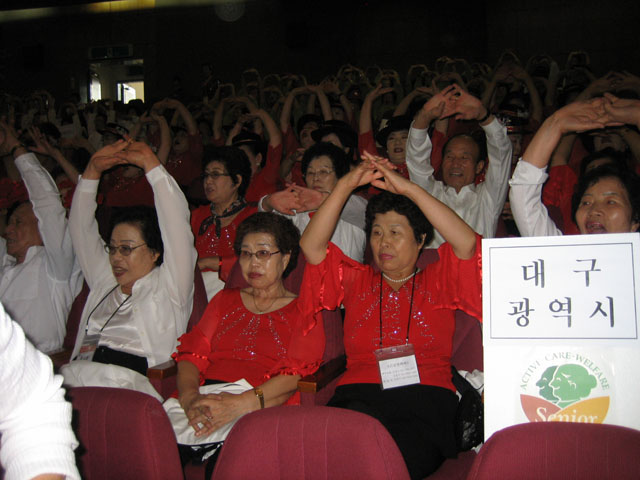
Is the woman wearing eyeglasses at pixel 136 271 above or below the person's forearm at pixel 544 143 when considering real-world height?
below

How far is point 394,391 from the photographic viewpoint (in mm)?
1826

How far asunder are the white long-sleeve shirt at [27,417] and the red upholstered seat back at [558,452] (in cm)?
78

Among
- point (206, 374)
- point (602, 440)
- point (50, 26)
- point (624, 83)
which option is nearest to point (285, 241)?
point (206, 374)

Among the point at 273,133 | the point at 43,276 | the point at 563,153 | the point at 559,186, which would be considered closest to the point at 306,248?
the point at 43,276

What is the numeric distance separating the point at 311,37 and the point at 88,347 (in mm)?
9536

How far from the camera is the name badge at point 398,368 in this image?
1.82 m

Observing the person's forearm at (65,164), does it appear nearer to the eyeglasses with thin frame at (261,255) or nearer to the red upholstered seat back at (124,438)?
the eyeglasses with thin frame at (261,255)

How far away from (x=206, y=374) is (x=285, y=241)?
63 centimetres

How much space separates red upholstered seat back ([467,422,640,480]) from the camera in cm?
103

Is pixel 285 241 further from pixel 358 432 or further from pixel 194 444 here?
pixel 358 432

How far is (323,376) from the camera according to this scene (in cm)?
191

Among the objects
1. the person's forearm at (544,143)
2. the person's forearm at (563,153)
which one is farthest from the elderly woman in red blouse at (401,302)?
the person's forearm at (563,153)

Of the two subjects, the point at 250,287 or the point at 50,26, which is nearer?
the point at 250,287

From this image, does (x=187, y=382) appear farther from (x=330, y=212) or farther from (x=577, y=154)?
(x=577, y=154)
